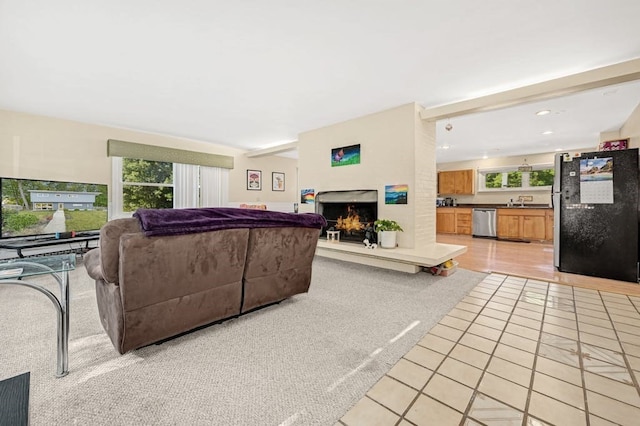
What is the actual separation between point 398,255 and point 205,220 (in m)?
2.57

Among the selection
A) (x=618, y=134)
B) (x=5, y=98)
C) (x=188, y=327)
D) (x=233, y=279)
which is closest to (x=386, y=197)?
(x=233, y=279)

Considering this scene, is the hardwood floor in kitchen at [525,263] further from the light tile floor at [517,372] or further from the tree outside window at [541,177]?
the tree outside window at [541,177]

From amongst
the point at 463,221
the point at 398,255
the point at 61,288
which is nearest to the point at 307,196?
the point at 398,255

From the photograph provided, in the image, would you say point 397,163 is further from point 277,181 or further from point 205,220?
point 277,181

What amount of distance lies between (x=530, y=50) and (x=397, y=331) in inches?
111

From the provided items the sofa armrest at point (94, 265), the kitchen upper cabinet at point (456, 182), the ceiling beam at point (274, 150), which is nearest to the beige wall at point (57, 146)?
the ceiling beam at point (274, 150)

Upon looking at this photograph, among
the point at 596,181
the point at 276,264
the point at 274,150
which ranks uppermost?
the point at 274,150

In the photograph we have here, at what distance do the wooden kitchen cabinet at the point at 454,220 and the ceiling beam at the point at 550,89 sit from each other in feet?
15.9

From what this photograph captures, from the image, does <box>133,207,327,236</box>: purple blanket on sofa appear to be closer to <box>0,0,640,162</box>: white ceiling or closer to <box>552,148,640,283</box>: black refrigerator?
<box>0,0,640,162</box>: white ceiling

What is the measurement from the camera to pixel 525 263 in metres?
4.30

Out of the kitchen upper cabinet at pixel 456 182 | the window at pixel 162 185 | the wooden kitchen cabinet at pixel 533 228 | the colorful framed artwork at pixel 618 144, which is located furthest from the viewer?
the kitchen upper cabinet at pixel 456 182

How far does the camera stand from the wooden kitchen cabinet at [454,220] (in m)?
7.66

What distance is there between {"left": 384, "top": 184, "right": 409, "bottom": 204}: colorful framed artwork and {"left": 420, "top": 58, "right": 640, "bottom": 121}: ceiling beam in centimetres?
109

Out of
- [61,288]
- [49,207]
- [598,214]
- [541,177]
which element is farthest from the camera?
[541,177]
